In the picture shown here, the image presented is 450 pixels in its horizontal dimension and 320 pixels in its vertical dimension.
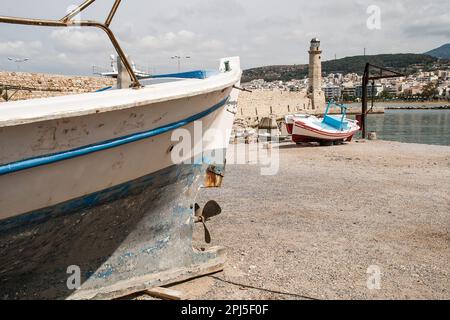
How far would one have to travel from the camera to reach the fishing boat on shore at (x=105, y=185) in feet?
8.25

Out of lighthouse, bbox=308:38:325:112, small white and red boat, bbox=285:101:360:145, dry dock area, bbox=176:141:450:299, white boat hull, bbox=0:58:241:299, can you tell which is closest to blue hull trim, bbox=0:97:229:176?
white boat hull, bbox=0:58:241:299

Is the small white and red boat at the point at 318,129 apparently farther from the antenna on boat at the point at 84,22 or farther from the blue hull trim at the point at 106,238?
the antenna on boat at the point at 84,22

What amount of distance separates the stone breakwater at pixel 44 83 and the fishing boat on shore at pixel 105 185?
14.1 meters

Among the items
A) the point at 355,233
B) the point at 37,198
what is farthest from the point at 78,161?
the point at 355,233

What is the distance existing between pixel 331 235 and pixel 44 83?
59.0 feet

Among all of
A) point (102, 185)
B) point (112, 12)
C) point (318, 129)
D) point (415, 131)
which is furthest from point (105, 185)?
point (415, 131)

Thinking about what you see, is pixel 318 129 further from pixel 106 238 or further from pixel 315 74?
pixel 315 74

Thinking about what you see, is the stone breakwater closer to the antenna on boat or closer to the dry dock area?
the dry dock area

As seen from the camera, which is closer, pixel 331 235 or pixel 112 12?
pixel 112 12

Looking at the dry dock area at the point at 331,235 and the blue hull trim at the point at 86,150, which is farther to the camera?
the dry dock area at the point at 331,235

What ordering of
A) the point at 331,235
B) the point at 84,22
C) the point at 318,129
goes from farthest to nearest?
the point at 318,129
the point at 331,235
the point at 84,22

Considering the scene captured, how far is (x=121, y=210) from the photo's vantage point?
3373mm

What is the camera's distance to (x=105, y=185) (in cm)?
310

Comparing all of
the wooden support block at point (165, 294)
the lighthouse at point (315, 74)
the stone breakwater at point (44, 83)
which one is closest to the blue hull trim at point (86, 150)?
the wooden support block at point (165, 294)
